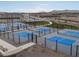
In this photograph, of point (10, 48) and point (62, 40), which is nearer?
point (10, 48)

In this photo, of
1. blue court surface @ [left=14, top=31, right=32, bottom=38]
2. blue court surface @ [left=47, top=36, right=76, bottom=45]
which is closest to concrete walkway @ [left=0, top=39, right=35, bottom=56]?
blue court surface @ [left=14, top=31, right=32, bottom=38]

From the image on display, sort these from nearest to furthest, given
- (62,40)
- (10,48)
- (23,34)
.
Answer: (10,48), (62,40), (23,34)

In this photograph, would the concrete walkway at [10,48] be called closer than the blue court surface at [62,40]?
Yes

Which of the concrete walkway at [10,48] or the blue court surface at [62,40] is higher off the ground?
the blue court surface at [62,40]

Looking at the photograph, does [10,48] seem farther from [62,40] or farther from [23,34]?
[62,40]

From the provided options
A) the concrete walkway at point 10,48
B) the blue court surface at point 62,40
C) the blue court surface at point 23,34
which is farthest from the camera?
the blue court surface at point 23,34

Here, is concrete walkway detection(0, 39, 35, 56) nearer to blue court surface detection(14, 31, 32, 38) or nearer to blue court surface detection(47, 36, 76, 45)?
blue court surface detection(14, 31, 32, 38)

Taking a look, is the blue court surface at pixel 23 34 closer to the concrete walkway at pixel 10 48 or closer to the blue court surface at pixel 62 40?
the concrete walkway at pixel 10 48

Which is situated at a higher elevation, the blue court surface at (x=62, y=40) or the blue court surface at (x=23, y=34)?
the blue court surface at (x=23, y=34)

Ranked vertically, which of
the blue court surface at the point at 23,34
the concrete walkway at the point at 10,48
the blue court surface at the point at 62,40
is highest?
the blue court surface at the point at 23,34

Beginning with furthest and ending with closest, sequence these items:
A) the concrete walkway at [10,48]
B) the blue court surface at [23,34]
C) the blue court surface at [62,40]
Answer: the blue court surface at [23,34], the blue court surface at [62,40], the concrete walkway at [10,48]

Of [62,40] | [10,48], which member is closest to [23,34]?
[10,48]

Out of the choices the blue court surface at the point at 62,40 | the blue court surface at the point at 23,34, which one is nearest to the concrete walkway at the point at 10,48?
the blue court surface at the point at 23,34

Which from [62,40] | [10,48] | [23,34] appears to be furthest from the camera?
[23,34]
